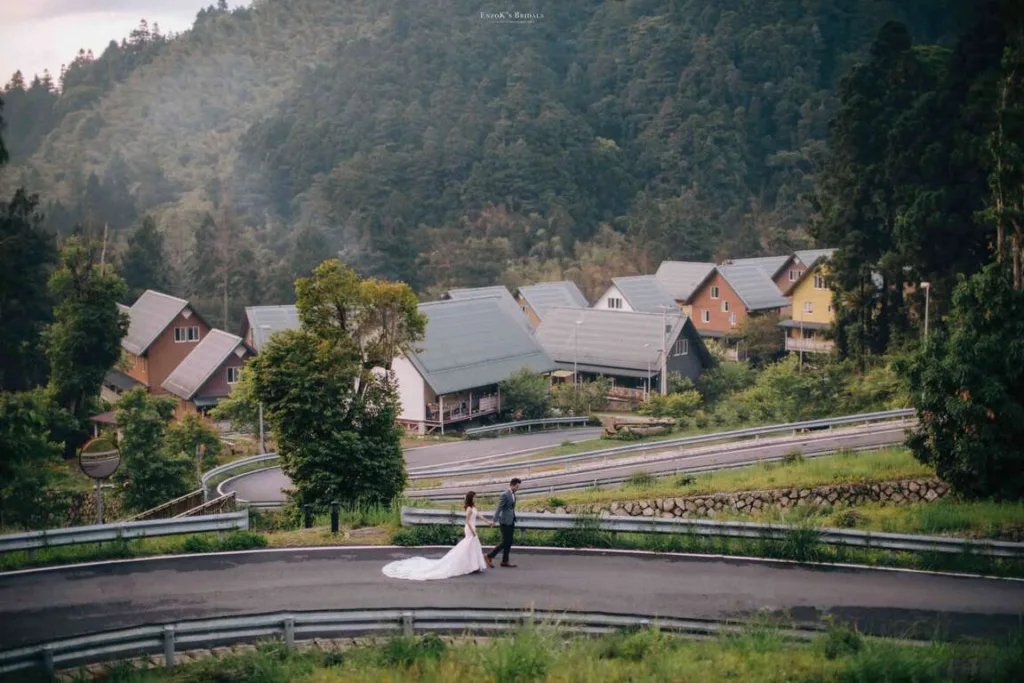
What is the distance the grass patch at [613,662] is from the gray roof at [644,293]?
205 feet

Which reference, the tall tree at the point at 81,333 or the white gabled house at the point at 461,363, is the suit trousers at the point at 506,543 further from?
the tall tree at the point at 81,333

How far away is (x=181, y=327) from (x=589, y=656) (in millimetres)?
56255

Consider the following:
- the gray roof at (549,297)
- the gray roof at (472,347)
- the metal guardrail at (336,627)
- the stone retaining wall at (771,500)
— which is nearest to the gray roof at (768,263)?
the gray roof at (549,297)

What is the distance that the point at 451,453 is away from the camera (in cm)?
4519

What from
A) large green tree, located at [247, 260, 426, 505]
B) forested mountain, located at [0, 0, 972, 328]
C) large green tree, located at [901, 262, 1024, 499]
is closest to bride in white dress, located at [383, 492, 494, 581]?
large green tree, located at [247, 260, 426, 505]

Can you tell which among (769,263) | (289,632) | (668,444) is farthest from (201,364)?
(289,632)

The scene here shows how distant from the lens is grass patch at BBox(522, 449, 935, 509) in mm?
25375

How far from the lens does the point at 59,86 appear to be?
7343 inches

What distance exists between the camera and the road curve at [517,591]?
14.3 metres

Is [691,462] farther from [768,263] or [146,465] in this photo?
[768,263]

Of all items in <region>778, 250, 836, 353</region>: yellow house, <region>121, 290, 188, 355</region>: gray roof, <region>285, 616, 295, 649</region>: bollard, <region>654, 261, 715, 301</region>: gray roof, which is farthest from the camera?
<region>654, 261, 715, 301</region>: gray roof

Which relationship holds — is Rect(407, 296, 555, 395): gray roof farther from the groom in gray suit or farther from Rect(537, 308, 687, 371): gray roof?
the groom in gray suit

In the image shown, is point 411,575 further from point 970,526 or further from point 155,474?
point 155,474

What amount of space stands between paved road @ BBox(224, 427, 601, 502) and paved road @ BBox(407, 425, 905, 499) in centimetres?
621
